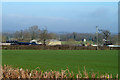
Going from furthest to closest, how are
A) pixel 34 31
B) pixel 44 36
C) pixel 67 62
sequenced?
pixel 34 31, pixel 44 36, pixel 67 62

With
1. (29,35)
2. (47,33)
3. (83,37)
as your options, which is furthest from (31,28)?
(83,37)

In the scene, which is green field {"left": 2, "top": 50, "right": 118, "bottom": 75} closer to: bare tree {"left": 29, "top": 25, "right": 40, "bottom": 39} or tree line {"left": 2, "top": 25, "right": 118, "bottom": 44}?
tree line {"left": 2, "top": 25, "right": 118, "bottom": 44}

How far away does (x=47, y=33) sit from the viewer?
66812mm

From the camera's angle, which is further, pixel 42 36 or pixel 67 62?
pixel 42 36

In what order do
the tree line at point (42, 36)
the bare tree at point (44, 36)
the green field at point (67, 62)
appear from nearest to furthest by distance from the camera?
the green field at point (67, 62)
the tree line at point (42, 36)
the bare tree at point (44, 36)

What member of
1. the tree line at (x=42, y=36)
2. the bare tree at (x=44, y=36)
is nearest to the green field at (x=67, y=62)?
the tree line at (x=42, y=36)

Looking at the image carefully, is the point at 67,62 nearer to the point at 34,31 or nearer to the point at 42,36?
the point at 42,36

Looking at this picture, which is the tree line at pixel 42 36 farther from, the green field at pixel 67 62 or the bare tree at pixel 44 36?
the green field at pixel 67 62

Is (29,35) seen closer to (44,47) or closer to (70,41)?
(70,41)

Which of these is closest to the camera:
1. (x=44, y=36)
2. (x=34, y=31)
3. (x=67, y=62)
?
(x=67, y=62)

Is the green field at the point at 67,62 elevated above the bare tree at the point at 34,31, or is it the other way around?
the bare tree at the point at 34,31

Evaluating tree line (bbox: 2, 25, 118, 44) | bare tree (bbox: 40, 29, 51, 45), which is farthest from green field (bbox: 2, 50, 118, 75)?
bare tree (bbox: 40, 29, 51, 45)

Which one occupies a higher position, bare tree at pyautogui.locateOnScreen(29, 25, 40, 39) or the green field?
bare tree at pyautogui.locateOnScreen(29, 25, 40, 39)

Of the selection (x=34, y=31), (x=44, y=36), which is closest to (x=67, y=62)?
(x=44, y=36)
